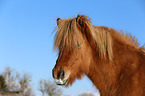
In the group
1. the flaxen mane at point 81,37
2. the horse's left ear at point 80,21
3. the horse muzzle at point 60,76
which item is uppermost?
the horse's left ear at point 80,21

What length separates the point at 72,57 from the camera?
13.0 ft

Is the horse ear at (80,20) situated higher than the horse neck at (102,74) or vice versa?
the horse ear at (80,20)

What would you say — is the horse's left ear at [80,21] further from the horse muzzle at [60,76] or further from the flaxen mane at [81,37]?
the horse muzzle at [60,76]

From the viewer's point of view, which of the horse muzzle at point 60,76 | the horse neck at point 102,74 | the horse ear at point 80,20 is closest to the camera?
the horse muzzle at point 60,76

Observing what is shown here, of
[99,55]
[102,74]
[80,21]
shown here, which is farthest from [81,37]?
[102,74]

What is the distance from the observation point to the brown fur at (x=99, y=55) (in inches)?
147

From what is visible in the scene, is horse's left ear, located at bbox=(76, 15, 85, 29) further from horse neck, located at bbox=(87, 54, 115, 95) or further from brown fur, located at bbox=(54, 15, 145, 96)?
horse neck, located at bbox=(87, 54, 115, 95)

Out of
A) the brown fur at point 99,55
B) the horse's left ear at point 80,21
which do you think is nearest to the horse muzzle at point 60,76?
the brown fur at point 99,55

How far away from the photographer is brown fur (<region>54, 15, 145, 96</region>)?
374 cm

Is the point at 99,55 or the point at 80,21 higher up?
the point at 80,21

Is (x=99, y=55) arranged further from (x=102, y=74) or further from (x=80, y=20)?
(x=80, y=20)

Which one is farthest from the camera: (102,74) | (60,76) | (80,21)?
(80,21)

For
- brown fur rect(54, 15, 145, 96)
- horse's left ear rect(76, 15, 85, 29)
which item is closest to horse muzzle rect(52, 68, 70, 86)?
brown fur rect(54, 15, 145, 96)

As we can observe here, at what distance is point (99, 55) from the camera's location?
13.2ft
